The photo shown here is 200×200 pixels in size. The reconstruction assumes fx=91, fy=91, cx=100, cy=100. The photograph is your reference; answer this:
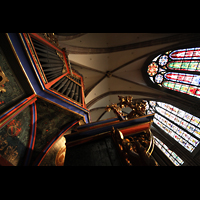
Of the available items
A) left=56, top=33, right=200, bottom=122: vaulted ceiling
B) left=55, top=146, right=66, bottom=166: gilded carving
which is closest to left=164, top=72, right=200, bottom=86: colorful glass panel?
left=56, top=33, right=200, bottom=122: vaulted ceiling

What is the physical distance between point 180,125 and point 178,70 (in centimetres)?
374

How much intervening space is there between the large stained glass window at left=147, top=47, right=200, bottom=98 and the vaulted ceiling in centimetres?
71

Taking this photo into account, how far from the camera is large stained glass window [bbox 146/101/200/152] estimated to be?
5.12m

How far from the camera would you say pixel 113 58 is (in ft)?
27.2

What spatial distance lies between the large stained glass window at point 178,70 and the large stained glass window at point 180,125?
1467 millimetres

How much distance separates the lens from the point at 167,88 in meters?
7.24

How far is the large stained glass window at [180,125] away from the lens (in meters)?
5.12

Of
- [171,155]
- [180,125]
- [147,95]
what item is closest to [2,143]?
[171,155]

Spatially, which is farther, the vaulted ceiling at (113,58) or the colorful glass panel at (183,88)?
the vaulted ceiling at (113,58)

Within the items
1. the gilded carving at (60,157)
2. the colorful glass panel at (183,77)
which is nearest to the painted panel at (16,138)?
the gilded carving at (60,157)

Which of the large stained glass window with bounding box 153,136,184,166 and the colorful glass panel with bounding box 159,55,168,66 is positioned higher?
the colorful glass panel with bounding box 159,55,168,66

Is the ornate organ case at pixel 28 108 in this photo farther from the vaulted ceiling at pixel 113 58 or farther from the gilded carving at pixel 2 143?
the vaulted ceiling at pixel 113 58

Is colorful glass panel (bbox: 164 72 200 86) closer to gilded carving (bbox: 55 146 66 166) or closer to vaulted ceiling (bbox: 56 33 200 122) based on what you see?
vaulted ceiling (bbox: 56 33 200 122)

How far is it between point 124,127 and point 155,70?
8.49m
